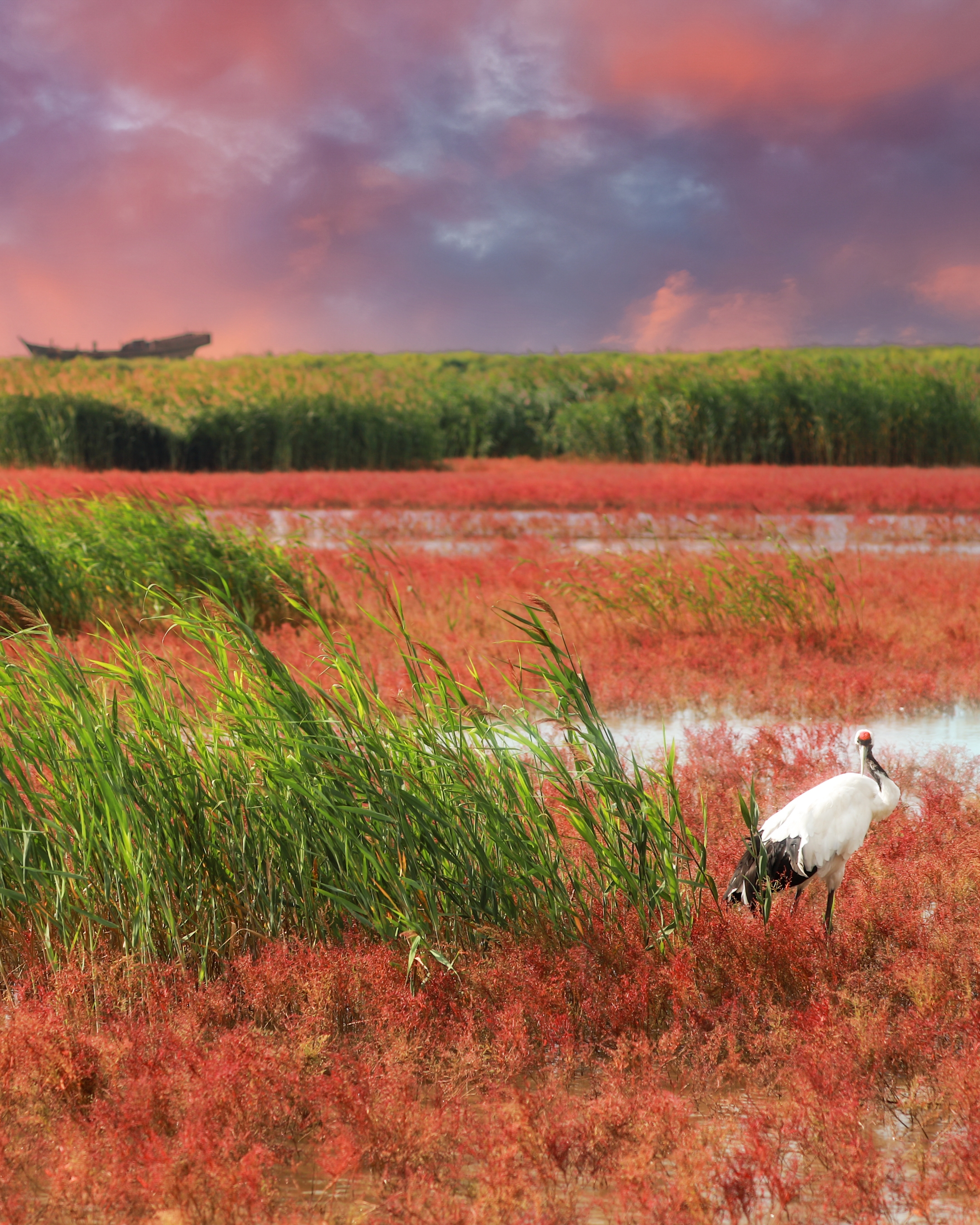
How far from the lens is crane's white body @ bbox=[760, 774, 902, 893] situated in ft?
10.9

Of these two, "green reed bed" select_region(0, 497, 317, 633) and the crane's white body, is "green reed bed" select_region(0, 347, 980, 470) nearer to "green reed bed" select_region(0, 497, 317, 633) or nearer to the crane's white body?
"green reed bed" select_region(0, 497, 317, 633)

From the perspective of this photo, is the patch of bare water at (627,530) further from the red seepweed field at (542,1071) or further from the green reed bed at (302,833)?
the red seepweed field at (542,1071)

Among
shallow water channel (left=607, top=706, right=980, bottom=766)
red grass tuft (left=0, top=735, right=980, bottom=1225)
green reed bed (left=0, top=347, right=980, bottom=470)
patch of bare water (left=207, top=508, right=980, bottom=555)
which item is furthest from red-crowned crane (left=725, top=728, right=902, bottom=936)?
green reed bed (left=0, top=347, right=980, bottom=470)

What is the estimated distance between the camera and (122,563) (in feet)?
29.2

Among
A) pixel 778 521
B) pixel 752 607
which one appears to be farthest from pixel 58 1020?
pixel 778 521

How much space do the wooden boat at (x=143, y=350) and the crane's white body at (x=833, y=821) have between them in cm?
5368

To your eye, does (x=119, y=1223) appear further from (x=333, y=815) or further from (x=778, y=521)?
(x=778, y=521)

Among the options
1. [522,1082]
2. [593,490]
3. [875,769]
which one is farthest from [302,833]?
[593,490]

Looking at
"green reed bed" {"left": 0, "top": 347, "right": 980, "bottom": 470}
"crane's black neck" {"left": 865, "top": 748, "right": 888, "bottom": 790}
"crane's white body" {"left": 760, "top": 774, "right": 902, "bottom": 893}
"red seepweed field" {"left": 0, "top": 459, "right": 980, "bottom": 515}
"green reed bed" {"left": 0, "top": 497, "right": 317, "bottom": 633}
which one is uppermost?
"green reed bed" {"left": 0, "top": 347, "right": 980, "bottom": 470}

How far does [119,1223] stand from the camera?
237cm

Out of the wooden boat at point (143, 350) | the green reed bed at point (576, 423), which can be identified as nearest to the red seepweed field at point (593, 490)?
the green reed bed at point (576, 423)

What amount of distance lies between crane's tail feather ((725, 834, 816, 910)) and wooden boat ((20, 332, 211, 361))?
53554 mm

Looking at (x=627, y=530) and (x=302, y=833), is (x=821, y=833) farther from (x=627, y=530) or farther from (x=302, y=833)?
(x=627, y=530)

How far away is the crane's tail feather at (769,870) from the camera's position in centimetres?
337
